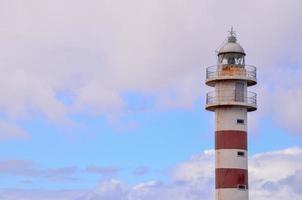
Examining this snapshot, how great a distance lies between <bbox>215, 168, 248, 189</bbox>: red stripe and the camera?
72250 mm

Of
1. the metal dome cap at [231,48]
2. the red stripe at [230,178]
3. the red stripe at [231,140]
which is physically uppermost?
the metal dome cap at [231,48]

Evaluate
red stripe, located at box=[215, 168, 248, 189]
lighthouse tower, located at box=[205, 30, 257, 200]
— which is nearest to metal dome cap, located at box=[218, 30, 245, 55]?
lighthouse tower, located at box=[205, 30, 257, 200]

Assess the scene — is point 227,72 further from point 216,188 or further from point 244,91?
point 216,188

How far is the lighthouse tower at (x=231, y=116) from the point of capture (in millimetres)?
72500

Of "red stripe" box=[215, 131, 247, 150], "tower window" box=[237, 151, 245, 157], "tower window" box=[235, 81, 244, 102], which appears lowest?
"tower window" box=[237, 151, 245, 157]

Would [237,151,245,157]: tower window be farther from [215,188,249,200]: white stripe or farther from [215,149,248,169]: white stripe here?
[215,188,249,200]: white stripe

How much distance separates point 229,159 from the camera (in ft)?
238

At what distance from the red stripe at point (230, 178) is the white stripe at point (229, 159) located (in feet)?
0.84

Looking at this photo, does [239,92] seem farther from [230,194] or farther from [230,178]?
[230,194]

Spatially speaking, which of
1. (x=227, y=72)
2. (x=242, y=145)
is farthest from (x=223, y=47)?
(x=242, y=145)

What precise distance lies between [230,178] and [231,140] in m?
2.35

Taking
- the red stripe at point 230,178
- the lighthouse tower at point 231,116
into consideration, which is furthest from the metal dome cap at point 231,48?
the red stripe at point 230,178

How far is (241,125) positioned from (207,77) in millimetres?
3746

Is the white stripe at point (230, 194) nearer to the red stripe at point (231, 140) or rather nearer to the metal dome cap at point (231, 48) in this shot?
the red stripe at point (231, 140)
